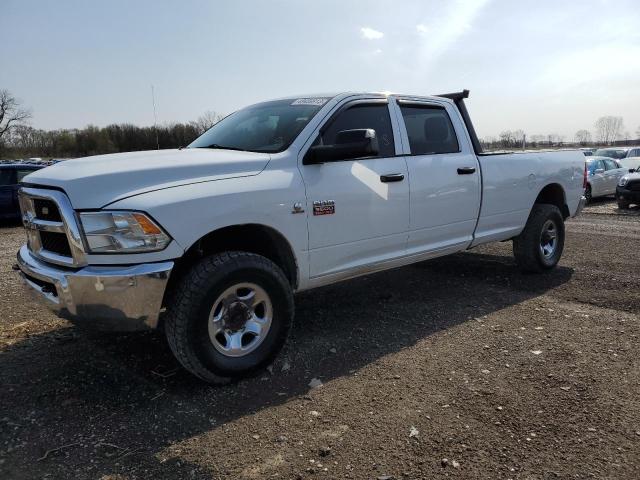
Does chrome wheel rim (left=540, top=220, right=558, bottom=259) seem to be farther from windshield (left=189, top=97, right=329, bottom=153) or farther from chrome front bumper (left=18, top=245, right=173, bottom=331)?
chrome front bumper (left=18, top=245, right=173, bottom=331)

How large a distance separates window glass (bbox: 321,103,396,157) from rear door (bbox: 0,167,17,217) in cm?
1127

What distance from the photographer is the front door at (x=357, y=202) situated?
389cm

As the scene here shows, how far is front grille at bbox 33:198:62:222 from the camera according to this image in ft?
10.6

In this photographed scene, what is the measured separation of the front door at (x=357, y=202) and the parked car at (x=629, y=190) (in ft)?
39.7

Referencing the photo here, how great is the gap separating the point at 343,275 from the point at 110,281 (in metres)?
1.83

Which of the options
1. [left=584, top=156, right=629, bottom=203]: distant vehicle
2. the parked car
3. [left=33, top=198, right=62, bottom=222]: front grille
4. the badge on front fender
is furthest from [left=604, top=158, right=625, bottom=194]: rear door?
[left=33, top=198, right=62, bottom=222]: front grille

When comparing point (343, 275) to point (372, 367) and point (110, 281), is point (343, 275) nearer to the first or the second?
point (372, 367)

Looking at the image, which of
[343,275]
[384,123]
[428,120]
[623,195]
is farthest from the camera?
[623,195]

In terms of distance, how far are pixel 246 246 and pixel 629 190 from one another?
13.5 meters

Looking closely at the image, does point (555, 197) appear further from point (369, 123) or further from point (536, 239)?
point (369, 123)

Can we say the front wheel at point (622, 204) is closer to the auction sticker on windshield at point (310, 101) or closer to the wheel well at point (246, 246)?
the auction sticker on windshield at point (310, 101)

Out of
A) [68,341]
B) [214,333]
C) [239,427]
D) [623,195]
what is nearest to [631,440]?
[239,427]

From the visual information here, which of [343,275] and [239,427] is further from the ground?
[343,275]

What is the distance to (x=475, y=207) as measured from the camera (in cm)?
525
